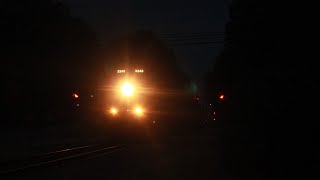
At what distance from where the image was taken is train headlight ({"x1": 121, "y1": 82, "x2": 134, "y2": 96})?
154ft

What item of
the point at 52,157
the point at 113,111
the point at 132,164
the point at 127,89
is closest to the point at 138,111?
the point at 113,111

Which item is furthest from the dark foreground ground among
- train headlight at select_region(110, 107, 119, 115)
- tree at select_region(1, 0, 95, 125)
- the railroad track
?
tree at select_region(1, 0, 95, 125)

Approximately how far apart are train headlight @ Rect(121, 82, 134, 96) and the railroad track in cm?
1513

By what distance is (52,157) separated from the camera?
24312mm

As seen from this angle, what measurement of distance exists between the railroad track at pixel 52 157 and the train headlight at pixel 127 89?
1513 centimetres

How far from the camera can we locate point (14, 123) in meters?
54.2

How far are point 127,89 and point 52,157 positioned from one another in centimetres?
2304

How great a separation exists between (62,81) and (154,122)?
1660 cm

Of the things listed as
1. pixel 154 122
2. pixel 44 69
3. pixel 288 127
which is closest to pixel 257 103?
pixel 288 127

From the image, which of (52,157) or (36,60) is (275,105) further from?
(36,60)

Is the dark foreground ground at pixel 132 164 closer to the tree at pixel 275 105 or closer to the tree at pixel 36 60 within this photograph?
the tree at pixel 275 105

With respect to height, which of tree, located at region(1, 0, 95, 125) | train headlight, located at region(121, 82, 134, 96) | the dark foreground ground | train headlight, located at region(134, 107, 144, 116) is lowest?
the dark foreground ground

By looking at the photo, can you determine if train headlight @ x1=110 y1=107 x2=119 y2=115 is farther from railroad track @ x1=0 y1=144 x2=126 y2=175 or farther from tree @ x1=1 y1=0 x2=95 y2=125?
railroad track @ x1=0 y1=144 x2=126 y2=175

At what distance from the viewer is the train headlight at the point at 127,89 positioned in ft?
154
